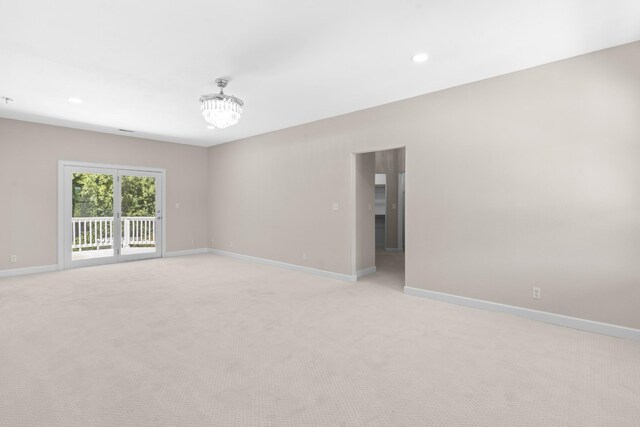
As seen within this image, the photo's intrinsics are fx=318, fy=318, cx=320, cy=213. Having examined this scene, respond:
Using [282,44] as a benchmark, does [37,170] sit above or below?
below

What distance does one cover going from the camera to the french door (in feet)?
19.7

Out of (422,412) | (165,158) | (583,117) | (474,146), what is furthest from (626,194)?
(165,158)

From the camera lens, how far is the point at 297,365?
7.94 feet

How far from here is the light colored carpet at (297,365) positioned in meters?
1.88

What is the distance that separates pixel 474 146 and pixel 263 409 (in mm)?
3437

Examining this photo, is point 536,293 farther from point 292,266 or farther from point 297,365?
point 292,266

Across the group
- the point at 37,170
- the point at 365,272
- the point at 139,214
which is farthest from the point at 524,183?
the point at 37,170

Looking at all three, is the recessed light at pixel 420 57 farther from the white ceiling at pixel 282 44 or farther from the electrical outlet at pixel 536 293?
the electrical outlet at pixel 536 293

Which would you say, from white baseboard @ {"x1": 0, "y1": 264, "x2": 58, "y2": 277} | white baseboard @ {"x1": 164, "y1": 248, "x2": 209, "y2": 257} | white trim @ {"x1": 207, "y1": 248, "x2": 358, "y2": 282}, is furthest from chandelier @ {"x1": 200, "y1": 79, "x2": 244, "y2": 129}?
white baseboard @ {"x1": 164, "y1": 248, "x2": 209, "y2": 257}

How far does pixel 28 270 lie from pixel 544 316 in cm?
768

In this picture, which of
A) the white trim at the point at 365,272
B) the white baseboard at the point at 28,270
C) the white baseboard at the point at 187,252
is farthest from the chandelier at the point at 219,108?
the white baseboard at the point at 187,252

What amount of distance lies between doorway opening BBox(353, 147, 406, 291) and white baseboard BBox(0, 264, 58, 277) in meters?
5.44

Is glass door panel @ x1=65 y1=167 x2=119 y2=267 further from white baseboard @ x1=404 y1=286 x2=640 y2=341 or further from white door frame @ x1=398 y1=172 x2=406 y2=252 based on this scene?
white door frame @ x1=398 y1=172 x2=406 y2=252

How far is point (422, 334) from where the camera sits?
3.00m
